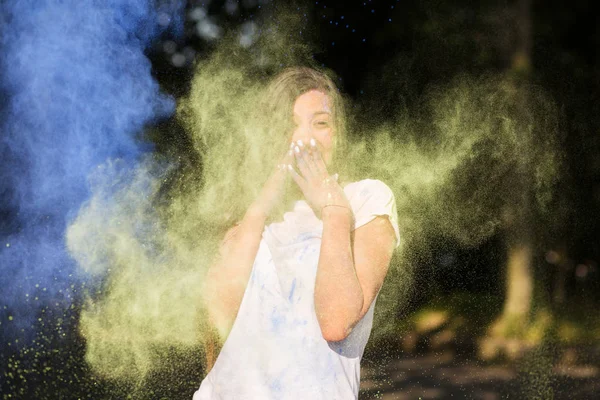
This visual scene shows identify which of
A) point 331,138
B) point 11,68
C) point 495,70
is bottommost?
point 331,138

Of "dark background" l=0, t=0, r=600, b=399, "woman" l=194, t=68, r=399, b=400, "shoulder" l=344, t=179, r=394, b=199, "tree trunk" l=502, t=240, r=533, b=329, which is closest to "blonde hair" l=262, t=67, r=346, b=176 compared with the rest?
"woman" l=194, t=68, r=399, b=400

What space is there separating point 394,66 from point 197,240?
1534 millimetres

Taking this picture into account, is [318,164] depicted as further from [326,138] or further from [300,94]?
[300,94]

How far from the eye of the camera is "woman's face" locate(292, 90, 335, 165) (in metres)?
2.08

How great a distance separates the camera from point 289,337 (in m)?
1.89

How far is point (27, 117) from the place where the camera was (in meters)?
2.64

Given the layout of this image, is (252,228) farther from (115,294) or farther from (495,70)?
(495,70)

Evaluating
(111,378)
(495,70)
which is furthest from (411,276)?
(495,70)

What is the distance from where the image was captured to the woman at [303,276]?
182 cm

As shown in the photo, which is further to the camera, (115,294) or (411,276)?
(411,276)

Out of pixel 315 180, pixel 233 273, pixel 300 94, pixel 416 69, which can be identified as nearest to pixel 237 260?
pixel 233 273

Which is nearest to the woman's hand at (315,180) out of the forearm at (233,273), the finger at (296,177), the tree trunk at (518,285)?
the finger at (296,177)

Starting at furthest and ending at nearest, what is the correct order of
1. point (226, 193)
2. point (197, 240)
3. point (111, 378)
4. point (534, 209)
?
1. point (534, 209)
2. point (111, 378)
3. point (197, 240)
4. point (226, 193)

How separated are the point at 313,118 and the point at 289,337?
67cm
